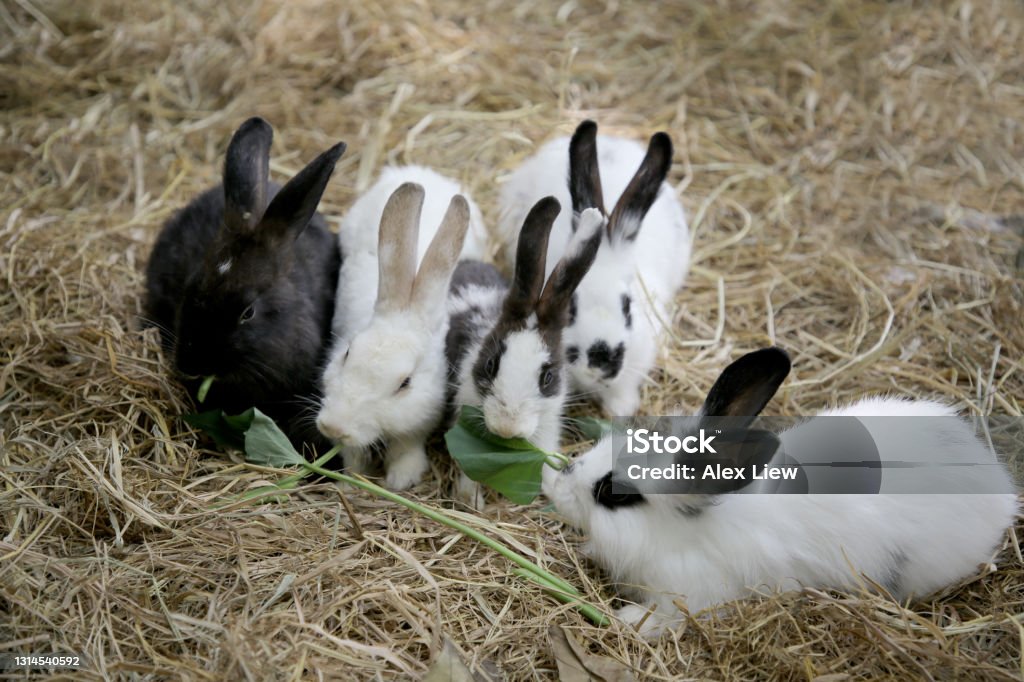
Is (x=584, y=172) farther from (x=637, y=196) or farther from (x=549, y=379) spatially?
(x=549, y=379)

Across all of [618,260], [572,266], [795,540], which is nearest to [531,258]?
[572,266]

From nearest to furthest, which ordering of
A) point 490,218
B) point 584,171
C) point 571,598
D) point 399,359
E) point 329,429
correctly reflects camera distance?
point 571,598
point 329,429
point 399,359
point 584,171
point 490,218

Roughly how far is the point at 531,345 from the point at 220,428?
1.36 meters

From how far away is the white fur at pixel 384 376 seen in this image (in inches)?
137

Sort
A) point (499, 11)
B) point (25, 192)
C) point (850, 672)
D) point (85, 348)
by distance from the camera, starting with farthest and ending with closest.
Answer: point (499, 11) < point (25, 192) < point (85, 348) < point (850, 672)

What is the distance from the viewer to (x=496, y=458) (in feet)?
11.8

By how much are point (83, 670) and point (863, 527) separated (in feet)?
8.51

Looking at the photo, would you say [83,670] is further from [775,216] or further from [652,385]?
[775,216]

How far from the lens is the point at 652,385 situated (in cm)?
446

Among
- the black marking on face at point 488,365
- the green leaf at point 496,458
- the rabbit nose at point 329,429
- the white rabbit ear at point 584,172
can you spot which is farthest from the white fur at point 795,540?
the white rabbit ear at point 584,172

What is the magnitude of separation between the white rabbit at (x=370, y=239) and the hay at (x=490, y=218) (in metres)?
0.59

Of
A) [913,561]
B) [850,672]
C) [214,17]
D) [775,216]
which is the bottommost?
[850,672]

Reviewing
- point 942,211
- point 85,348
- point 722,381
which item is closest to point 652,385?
point 722,381

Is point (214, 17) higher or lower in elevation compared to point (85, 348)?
higher
